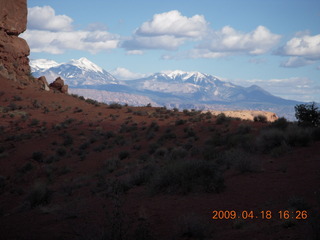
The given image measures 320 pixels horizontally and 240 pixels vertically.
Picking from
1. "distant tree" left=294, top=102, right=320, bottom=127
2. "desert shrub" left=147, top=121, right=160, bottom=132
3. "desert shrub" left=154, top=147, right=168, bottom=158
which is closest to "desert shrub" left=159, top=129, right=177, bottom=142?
"desert shrub" left=147, top=121, right=160, bottom=132

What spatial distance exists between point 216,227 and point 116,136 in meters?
19.6

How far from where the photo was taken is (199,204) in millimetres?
9062

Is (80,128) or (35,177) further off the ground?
(80,128)

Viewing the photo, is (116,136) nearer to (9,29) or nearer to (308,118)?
(308,118)

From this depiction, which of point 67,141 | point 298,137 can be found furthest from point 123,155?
point 298,137

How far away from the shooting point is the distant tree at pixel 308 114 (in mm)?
18844

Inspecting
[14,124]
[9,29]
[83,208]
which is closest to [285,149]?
[83,208]

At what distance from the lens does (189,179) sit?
10688 mm
